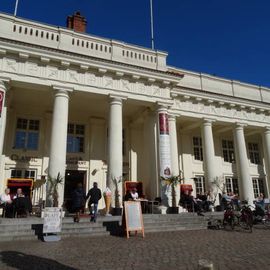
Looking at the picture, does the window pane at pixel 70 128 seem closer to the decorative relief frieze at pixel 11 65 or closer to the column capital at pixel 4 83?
the column capital at pixel 4 83

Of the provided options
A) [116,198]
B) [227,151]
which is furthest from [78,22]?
[227,151]

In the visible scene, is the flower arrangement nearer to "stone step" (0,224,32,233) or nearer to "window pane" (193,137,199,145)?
"stone step" (0,224,32,233)

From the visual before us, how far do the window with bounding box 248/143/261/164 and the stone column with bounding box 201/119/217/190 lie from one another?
24.0ft

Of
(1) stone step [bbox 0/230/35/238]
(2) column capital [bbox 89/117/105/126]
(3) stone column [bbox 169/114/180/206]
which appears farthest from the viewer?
(2) column capital [bbox 89/117/105/126]

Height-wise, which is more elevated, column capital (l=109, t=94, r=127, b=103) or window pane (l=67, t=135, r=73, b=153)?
column capital (l=109, t=94, r=127, b=103)

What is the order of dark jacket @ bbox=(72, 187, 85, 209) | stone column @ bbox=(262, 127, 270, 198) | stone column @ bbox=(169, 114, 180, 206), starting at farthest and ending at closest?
1. stone column @ bbox=(262, 127, 270, 198)
2. stone column @ bbox=(169, 114, 180, 206)
3. dark jacket @ bbox=(72, 187, 85, 209)

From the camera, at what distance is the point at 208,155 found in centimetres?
1717

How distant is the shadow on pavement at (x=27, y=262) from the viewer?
16.2 feet

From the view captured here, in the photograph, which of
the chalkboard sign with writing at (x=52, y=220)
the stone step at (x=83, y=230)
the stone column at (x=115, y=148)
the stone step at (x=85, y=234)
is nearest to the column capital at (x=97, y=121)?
the stone column at (x=115, y=148)

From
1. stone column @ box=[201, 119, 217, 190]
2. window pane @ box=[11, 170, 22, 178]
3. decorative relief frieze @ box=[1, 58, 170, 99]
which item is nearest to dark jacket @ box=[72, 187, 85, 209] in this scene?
decorative relief frieze @ box=[1, 58, 170, 99]

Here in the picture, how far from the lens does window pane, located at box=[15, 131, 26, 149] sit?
15.8 m

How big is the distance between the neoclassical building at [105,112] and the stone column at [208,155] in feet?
0.22

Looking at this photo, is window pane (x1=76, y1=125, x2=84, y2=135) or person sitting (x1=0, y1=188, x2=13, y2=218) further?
window pane (x1=76, y1=125, x2=84, y2=135)

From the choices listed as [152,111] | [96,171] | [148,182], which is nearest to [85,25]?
[152,111]
